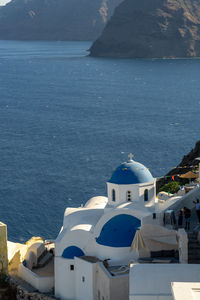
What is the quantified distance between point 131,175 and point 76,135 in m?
63.2

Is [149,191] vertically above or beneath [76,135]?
above

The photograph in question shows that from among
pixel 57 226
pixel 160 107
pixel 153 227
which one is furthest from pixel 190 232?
pixel 160 107

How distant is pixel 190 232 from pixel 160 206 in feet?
14.3

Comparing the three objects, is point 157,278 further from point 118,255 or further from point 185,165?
point 185,165

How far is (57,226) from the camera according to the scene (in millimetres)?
58969

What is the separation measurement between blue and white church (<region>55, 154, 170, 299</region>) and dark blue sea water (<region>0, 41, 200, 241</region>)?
69.6 ft

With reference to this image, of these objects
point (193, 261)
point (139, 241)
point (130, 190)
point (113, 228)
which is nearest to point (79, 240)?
point (113, 228)

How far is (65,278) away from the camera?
34969 mm

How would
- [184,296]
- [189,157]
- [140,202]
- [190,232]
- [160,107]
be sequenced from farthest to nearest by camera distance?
[160,107] → [189,157] → [140,202] → [190,232] → [184,296]

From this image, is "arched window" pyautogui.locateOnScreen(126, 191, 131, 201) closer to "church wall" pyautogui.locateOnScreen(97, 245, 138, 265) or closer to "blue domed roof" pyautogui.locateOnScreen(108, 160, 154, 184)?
"blue domed roof" pyautogui.locateOnScreen(108, 160, 154, 184)

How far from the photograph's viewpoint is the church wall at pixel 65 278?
114 ft

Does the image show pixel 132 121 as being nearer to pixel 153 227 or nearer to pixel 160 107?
pixel 160 107

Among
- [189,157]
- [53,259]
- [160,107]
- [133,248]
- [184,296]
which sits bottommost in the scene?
[160,107]

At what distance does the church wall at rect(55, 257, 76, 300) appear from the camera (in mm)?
34875
